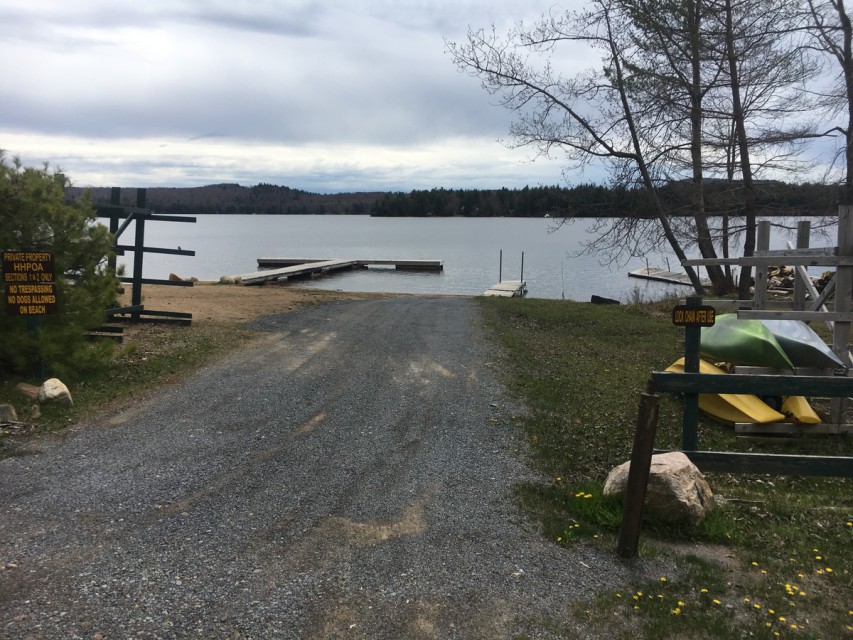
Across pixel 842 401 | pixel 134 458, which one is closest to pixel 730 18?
pixel 842 401

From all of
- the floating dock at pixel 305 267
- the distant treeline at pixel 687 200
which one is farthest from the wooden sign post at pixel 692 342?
the floating dock at pixel 305 267

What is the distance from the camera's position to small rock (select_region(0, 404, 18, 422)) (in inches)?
264

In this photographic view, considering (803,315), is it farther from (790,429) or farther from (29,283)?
(29,283)

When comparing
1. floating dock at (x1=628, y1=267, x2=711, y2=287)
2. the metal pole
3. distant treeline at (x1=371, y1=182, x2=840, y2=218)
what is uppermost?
distant treeline at (x1=371, y1=182, x2=840, y2=218)

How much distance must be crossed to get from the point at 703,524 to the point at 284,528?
117 inches

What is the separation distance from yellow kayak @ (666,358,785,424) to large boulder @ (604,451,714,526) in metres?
2.74

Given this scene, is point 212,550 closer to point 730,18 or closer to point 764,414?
point 764,414

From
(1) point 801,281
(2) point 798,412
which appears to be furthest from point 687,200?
(2) point 798,412

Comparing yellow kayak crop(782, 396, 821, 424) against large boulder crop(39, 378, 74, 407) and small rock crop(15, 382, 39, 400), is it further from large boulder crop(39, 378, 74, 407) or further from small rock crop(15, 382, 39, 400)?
small rock crop(15, 382, 39, 400)

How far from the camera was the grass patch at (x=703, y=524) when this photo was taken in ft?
12.0

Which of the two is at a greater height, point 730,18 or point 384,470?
point 730,18

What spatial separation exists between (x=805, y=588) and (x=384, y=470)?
3.20 m

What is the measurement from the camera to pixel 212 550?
4.24m

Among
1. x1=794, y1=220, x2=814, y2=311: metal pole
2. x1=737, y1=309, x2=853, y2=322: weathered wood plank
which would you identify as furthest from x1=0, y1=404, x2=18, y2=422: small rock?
x1=794, y1=220, x2=814, y2=311: metal pole
